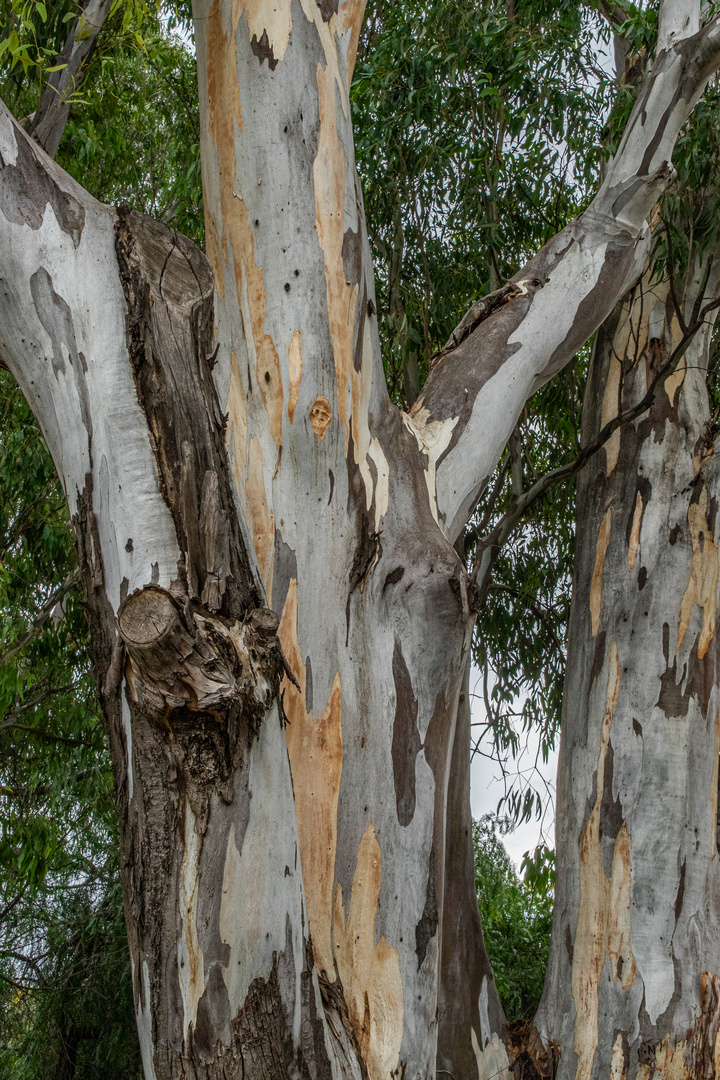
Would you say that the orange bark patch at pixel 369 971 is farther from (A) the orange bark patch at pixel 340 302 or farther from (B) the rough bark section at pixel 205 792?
(A) the orange bark patch at pixel 340 302

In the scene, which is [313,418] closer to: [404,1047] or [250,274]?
[250,274]

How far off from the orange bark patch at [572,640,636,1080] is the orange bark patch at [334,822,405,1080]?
0.97m

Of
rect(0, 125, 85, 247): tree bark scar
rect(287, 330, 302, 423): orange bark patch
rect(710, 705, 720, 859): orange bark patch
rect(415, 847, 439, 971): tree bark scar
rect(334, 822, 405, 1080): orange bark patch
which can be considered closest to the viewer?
rect(0, 125, 85, 247): tree bark scar

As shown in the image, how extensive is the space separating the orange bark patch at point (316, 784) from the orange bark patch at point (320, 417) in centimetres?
46

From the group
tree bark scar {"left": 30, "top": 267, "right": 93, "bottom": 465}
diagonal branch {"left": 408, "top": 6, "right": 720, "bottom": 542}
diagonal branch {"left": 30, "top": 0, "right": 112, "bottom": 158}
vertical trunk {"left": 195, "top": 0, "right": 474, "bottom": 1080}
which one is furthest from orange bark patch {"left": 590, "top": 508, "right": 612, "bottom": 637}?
diagonal branch {"left": 30, "top": 0, "right": 112, "bottom": 158}

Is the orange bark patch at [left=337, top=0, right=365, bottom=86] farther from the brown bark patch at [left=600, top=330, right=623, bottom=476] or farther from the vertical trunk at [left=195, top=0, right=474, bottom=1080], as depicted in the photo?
the brown bark patch at [left=600, top=330, right=623, bottom=476]

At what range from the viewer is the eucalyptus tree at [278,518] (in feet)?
4.44

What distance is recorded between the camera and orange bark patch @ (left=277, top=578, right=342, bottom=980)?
1853 millimetres

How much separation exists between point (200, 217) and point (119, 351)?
3.22m

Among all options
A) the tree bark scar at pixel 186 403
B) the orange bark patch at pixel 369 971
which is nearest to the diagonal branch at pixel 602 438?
the orange bark patch at pixel 369 971

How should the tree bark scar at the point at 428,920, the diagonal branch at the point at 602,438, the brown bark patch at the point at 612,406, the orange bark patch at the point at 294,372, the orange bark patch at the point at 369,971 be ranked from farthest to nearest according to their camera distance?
1. the brown bark patch at the point at 612,406
2. the diagonal branch at the point at 602,438
3. the orange bark patch at the point at 294,372
4. the tree bark scar at the point at 428,920
5. the orange bark patch at the point at 369,971

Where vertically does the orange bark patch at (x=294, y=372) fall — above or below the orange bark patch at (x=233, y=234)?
below

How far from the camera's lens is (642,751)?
273 cm

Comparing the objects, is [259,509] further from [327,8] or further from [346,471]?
[327,8]
